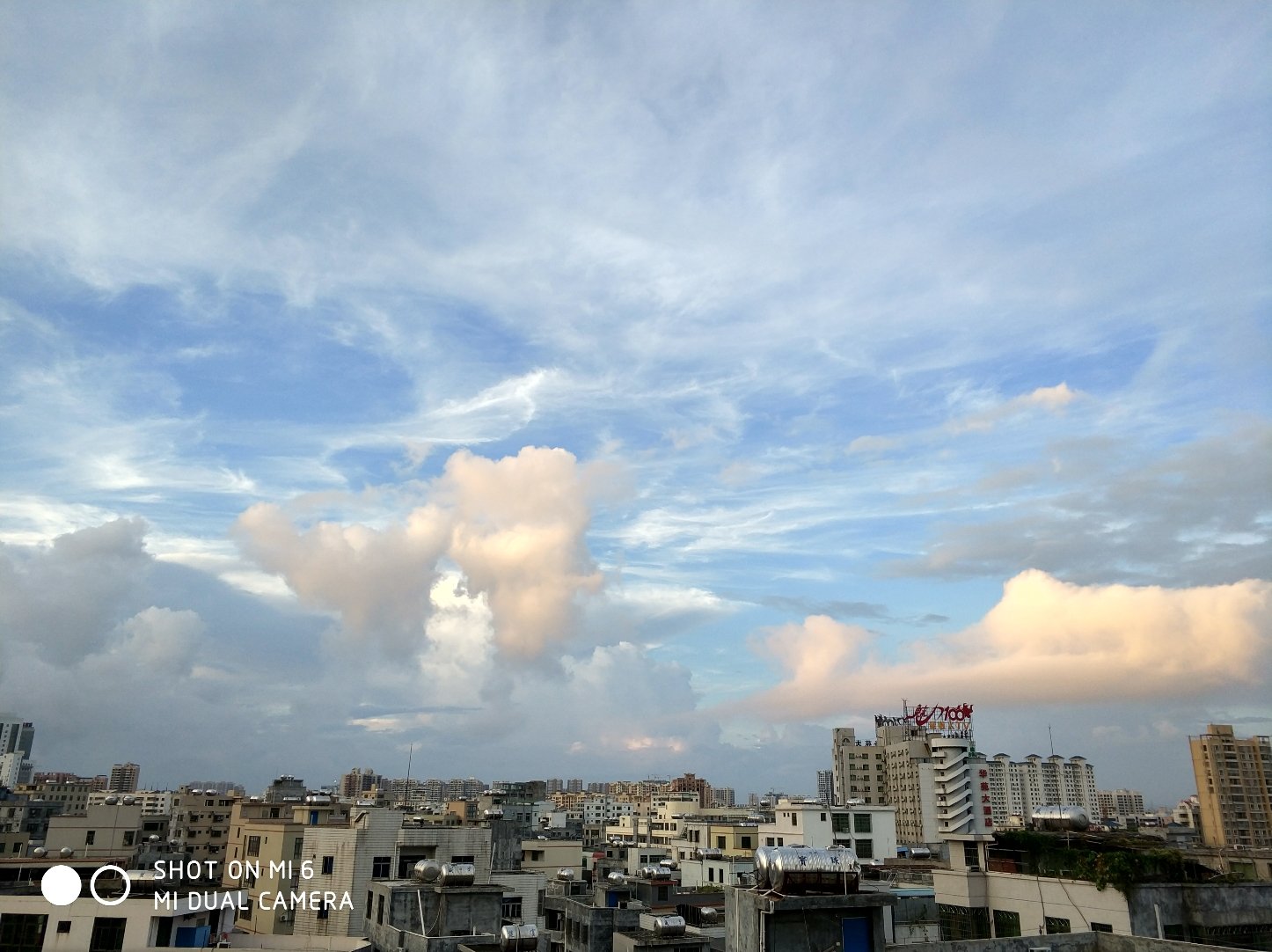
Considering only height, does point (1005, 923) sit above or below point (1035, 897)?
below

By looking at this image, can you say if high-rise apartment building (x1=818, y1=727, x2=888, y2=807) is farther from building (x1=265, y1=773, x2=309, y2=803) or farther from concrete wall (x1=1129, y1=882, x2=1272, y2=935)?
concrete wall (x1=1129, y1=882, x2=1272, y2=935)

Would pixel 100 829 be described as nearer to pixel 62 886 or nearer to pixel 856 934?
pixel 62 886

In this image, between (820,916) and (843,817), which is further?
(843,817)

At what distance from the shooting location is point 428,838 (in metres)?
59.8

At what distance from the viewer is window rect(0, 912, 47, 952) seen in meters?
37.7

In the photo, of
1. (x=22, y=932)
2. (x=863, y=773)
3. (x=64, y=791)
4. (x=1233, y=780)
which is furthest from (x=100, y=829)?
(x=1233, y=780)

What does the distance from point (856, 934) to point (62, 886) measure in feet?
107

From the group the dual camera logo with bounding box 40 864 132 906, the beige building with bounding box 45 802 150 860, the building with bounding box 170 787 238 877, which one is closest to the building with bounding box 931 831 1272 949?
the dual camera logo with bounding box 40 864 132 906

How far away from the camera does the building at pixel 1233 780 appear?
7003 inches

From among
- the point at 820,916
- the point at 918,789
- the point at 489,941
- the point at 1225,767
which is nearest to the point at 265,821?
the point at 489,941

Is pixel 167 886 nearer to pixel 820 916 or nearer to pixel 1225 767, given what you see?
pixel 820 916

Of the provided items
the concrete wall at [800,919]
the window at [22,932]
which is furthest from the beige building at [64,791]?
the concrete wall at [800,919]

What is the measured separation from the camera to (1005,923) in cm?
3416

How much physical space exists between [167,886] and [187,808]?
81131mm
